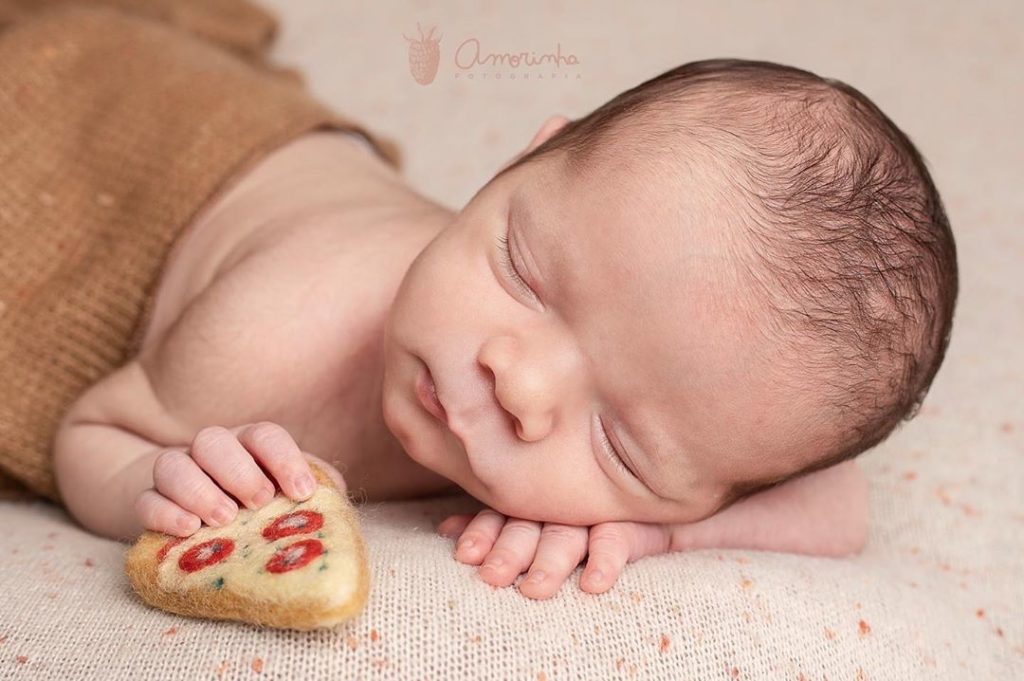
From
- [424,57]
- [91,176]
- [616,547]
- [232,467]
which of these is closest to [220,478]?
[232,467]

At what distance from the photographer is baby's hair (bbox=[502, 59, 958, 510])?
3.33 feet

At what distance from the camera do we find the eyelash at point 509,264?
1083 millimetres

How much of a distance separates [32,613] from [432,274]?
0.50 meters

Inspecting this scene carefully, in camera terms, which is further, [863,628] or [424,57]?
[424,57]

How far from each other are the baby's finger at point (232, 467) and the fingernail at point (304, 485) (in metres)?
0.03

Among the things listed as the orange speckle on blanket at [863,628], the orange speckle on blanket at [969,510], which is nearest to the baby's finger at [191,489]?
the orange speckle on blanket at [863,628]

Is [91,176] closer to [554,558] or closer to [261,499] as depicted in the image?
[261,499]

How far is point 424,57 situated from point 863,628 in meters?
1.34

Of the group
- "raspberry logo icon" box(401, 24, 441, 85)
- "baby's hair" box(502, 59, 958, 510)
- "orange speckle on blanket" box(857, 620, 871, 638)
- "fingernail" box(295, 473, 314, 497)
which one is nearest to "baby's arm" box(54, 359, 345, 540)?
"fingernail" box(295, 473, 314, 497)

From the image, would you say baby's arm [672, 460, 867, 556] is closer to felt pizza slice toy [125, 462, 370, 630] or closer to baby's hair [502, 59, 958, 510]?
baby's hair [502, 59, 958, 510]

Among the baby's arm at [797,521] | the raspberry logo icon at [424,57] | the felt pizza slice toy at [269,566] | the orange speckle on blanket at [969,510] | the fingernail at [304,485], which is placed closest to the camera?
the felt pizza slice toy at [269,566]

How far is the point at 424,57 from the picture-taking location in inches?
79.4

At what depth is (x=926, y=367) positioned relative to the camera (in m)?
1.13

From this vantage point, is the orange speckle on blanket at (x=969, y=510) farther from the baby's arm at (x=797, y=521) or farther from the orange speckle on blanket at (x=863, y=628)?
the orange speckle on blanket at (x=863, y=628)
